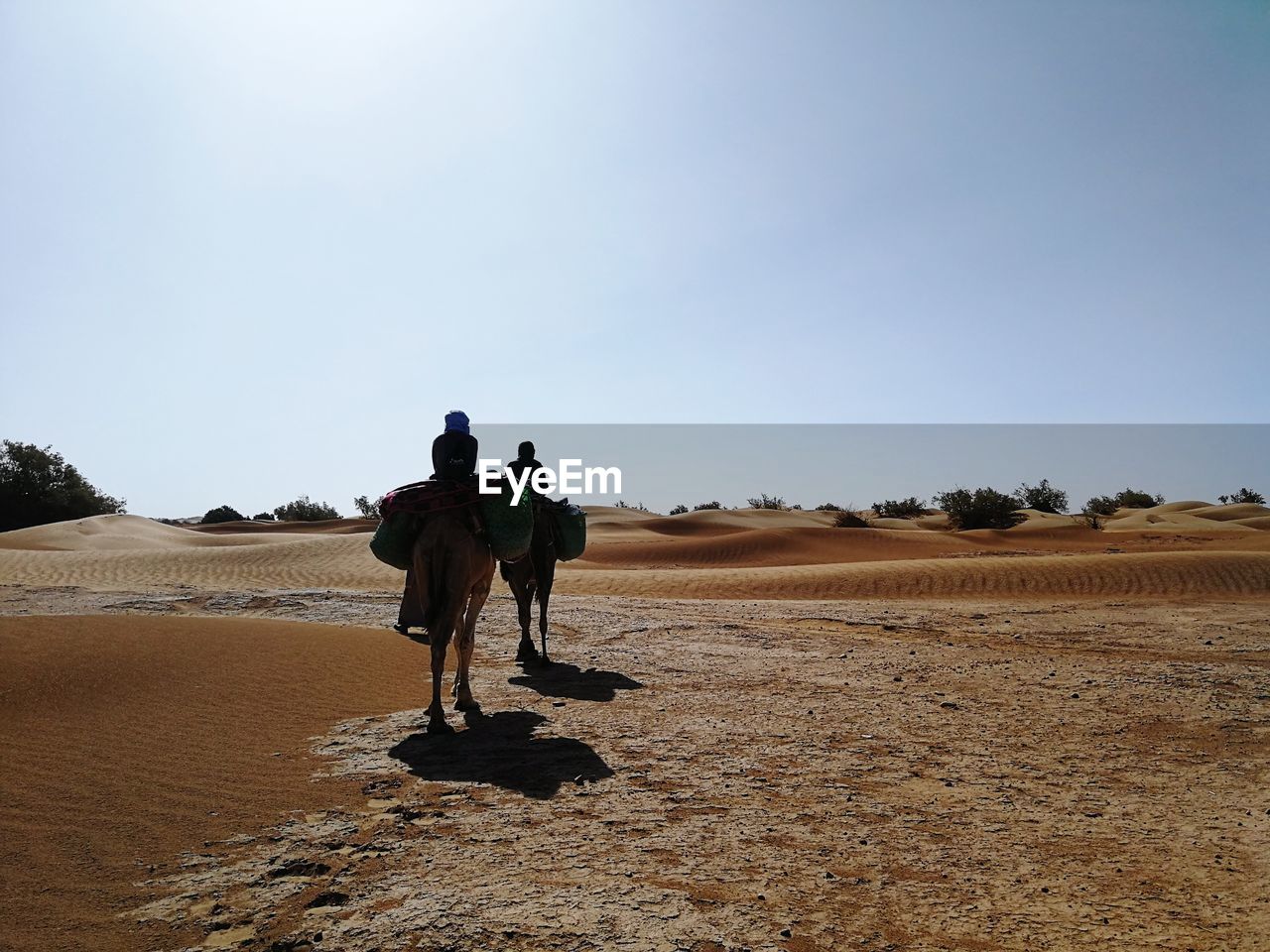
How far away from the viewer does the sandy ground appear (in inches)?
126

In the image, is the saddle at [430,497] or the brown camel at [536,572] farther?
the brown camel at [536,572]

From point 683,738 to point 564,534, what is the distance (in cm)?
407

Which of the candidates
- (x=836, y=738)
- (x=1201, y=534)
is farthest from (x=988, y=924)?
(x=1201, y=534)

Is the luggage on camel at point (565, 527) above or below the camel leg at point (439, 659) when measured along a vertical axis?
above

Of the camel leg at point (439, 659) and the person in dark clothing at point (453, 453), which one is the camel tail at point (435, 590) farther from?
the person in dark clothing at point (453, 453)

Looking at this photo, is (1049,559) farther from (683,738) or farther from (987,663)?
(683,738)

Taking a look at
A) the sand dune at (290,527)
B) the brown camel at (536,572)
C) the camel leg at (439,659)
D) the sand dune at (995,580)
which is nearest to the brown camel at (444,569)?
the camel leg at (439,659)

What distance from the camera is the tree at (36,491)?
50.9 metres

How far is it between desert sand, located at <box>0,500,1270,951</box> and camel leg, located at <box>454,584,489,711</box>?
40 centimetres

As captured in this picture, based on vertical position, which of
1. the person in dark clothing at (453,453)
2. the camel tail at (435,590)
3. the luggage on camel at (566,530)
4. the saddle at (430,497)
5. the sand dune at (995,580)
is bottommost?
the sand dune at (995,580)

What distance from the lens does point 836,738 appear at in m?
5.89

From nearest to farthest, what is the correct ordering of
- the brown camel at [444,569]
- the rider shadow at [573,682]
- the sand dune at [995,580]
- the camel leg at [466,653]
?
1. the brown camel at [444,569]
2. the camel leg at [466,653]
3. the rider shadow at [573,682]
4. the sand dune at [995,580]

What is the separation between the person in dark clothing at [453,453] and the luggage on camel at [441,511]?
9.6 inches

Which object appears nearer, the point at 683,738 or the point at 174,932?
the point at 174,932
